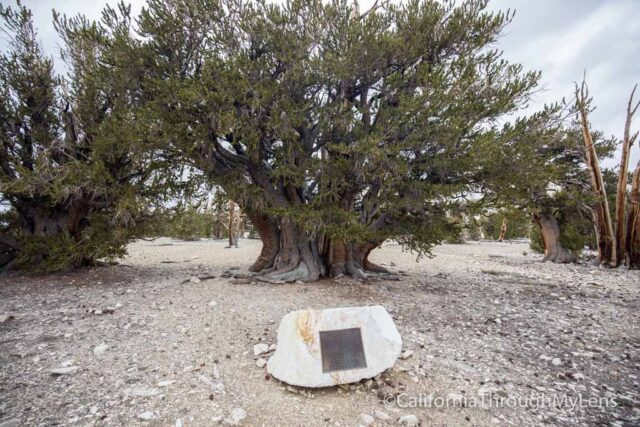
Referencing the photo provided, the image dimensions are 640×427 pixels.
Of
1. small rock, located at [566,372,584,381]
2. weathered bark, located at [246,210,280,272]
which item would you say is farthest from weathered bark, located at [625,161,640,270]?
weathered bark, located at [246,210,280,272]

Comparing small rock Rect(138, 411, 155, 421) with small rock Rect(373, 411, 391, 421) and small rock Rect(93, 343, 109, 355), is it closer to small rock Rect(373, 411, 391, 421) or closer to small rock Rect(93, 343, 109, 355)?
small rock Rect(93, 343, 109, 355)

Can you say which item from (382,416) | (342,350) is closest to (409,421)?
(382,416)

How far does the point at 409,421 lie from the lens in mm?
2977

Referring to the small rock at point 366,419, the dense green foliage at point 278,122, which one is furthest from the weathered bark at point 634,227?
the small rock at point 366,419

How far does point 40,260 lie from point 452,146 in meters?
12.4

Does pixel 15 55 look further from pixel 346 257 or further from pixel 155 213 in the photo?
pixel 346 257

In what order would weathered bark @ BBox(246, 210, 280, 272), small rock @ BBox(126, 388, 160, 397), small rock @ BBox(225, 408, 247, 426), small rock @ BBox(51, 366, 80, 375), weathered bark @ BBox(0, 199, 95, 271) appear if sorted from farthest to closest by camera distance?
1. weathered bark @ BBox(246, 210, 280, 272)
2. weathered bark @ BBox(0, 199, 95, 271)
3. small rock @ BBox(51, 366, 80, 375)
4. small rock @ BBox(126, 388, 160, 397)
5. small rock @ BBox(225, 408, 247, 426)

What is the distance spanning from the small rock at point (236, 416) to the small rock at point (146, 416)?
725 mm

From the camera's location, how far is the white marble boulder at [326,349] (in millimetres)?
3492

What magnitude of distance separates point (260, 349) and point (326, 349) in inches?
47.8

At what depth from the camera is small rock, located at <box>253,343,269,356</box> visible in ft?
14.2

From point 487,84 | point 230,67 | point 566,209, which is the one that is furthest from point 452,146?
point 566,209

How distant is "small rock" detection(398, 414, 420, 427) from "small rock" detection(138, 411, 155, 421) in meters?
2.40

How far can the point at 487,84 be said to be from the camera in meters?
8.41
